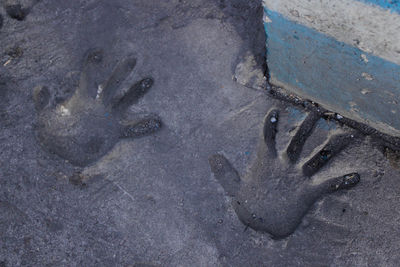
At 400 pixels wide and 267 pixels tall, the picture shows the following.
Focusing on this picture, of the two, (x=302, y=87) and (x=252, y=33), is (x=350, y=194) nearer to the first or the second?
(x=302, y=87)

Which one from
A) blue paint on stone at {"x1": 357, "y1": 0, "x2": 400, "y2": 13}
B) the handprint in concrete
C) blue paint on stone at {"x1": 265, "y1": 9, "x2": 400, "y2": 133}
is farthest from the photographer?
the handprint in concrete

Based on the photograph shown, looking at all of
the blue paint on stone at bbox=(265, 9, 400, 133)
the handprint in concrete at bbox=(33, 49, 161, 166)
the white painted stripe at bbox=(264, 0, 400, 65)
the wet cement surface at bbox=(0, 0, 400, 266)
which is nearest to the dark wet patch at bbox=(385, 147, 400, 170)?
the wet cement surface at bbox=(0, 0, 400, 266)

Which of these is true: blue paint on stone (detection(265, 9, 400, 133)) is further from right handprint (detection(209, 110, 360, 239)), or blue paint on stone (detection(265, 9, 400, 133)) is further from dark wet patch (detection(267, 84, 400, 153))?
right handprint (detection(209, 110, 360, 239))

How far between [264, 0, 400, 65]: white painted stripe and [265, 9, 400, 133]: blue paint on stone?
0.04 metres

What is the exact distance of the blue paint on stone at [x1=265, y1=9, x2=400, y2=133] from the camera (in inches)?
53.6

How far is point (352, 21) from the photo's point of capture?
1.19m

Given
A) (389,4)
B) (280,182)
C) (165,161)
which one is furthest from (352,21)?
(165,161)

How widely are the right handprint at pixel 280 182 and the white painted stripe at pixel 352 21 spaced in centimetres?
66

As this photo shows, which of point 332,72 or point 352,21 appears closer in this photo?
point 352,21

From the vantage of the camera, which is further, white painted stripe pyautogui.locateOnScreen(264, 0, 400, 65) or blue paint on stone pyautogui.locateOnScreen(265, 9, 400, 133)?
blue paint on stone pyautogui.locateOnScreen(265, 9, 400, 133)

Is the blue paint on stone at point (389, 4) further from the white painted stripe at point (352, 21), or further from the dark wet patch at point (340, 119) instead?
the dark wet patch at point (340, 119)

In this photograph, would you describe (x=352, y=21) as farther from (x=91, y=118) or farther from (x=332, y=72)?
(x=91, y=118)

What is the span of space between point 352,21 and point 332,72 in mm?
357

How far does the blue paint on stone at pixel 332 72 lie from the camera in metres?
1.36
